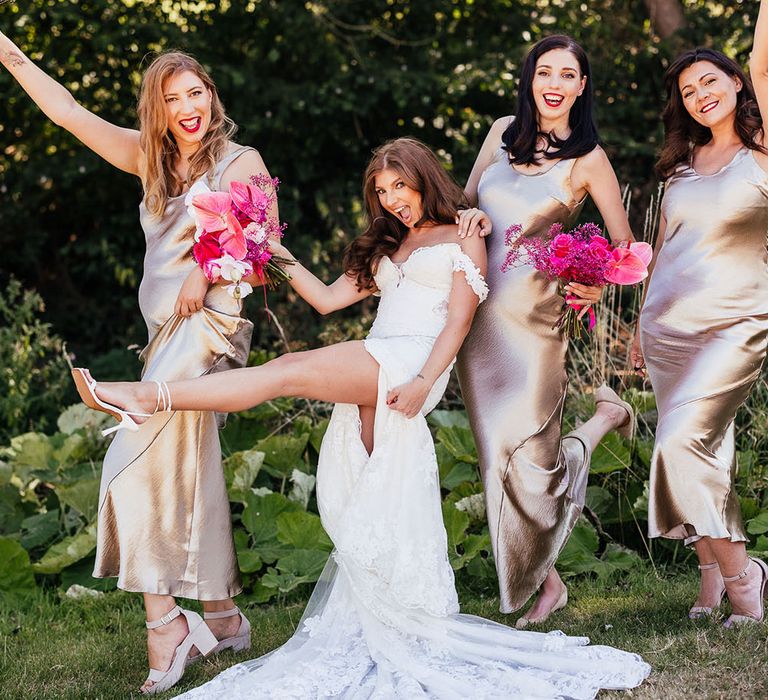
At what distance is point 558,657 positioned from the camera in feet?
11.0

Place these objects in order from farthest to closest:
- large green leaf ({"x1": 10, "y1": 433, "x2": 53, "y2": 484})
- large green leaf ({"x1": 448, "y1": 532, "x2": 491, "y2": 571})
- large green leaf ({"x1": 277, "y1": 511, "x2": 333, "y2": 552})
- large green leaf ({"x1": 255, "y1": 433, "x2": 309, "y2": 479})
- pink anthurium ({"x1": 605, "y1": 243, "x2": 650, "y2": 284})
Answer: large green leaf ({"x1": 10, "y1": 433, "x2": 53, "y2": 484}) < large green leaf ({"x1": 255, "y1": 433, "x2": 309, "y2": 479}) < large green leaf ({"x1": 277, "y1": 511, "x2": 333, "y2": 552}) < large green leaf ({"x1": 448, "y1": 532, "x2": 491, "y2": 571}) < pink anthurium ({"x1": 605, "y1": 243, "x2": 650, "y2": 284})

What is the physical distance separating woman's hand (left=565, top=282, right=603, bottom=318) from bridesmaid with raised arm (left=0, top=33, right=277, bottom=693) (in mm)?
1200

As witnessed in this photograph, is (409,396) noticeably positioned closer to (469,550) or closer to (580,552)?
(469,550)

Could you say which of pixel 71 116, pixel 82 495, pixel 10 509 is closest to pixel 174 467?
pixel 71 116

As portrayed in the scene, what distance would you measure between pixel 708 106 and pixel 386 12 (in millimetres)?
5305

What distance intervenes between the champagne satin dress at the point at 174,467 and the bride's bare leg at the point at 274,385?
34 centimetres

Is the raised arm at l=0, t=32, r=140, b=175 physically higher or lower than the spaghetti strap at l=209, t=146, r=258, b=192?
higher

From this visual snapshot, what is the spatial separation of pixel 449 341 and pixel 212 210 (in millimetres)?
926

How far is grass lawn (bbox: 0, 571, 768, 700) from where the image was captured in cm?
324

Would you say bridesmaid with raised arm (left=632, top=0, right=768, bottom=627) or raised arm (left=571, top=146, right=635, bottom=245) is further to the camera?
raised arm (left=571, top=146, right=635, bottom=245)

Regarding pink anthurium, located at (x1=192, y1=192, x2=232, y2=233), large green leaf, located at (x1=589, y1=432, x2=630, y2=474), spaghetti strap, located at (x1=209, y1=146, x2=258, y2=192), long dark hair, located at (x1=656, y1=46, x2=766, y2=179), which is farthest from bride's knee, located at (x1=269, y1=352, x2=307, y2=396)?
large green leaf, located at (x1=589, y1=432, x2=630, y2=474)

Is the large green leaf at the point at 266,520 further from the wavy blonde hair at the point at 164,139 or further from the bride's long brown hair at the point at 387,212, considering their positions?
the wavy blonde hair at the point at 164,139

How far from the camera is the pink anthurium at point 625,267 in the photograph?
355 centimetres

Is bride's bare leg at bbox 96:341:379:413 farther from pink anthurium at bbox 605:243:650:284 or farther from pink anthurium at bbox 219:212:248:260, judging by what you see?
pink anthurium at bbox 605:243:650:284
